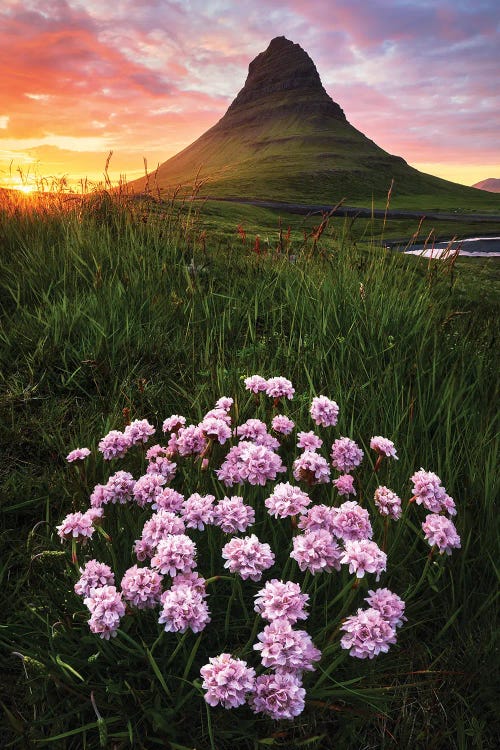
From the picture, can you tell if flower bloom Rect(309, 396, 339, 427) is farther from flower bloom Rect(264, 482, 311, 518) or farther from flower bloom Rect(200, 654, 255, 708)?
flower bloom Rect(200, 654, 255, 708)

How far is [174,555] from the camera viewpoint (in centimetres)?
165

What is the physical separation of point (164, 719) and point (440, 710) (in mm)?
1123

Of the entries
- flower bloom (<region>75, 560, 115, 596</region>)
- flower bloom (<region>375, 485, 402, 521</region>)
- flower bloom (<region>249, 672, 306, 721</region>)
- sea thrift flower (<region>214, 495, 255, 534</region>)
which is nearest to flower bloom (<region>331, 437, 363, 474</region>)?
flower bloom (<region>375, 485, 402, 521</region>)

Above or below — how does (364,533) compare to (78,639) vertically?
above

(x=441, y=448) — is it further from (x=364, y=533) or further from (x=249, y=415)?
(x=364, y=533)

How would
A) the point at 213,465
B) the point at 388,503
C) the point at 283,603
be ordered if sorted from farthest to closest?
the point at 213,465 → the point at 388,503 → the point at 283,603

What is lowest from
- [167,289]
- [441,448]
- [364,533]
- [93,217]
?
[441,448]

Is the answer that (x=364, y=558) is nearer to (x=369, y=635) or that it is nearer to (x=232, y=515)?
(x=369, y=635)

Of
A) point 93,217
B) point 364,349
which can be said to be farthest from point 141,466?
point 93,217

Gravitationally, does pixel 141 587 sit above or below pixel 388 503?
below

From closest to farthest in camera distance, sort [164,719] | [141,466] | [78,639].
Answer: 1. [164,719]
2. [78,639]
3. [141,466]

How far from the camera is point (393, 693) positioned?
1967 mm

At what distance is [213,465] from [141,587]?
859 millimetres

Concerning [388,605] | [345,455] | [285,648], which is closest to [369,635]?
[388,605]
